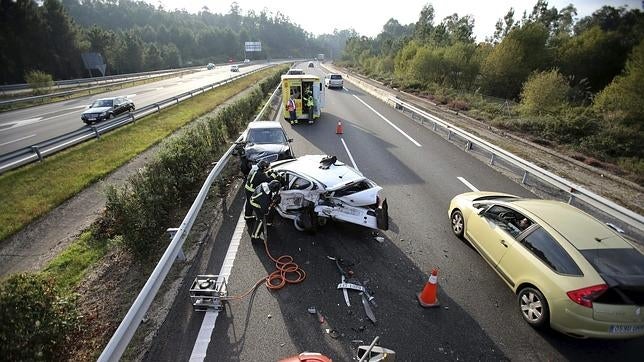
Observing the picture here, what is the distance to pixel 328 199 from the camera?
6.82 metres

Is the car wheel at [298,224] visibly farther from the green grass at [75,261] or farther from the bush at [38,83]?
the bush at [38,83]

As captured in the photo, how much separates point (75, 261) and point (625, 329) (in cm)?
928

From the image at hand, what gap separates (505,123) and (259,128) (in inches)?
603

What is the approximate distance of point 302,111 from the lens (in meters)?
18.5

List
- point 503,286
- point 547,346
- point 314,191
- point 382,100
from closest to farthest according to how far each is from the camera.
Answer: point 547,346, point 503,286, point 314,191, point 382,100

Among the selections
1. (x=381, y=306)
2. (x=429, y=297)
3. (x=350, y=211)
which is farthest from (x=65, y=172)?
(x=429, y=297)

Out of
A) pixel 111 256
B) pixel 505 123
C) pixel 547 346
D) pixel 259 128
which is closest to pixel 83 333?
pixel 111 256

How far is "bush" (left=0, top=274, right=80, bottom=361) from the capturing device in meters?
3.30

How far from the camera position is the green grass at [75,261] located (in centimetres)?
571

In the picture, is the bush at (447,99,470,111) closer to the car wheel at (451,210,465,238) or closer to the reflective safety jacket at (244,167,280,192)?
the car wheel at (451,210,465,238)

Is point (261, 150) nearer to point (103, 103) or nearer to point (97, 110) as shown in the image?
point (97, 110)

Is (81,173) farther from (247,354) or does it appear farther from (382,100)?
(382,100)

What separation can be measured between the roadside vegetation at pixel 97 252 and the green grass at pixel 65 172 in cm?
89

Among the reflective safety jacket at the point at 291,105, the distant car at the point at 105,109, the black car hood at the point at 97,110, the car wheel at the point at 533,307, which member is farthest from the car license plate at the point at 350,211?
the black car hood at the point at 97,110
